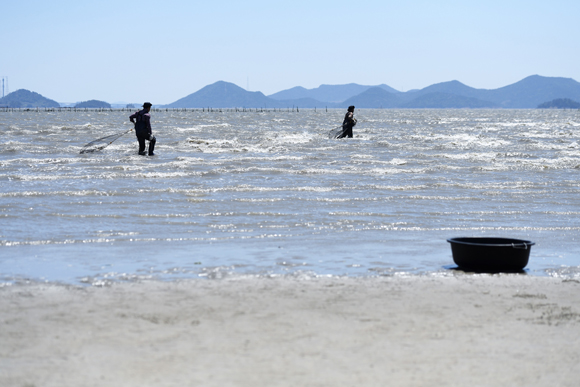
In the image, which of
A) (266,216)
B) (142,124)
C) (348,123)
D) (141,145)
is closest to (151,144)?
(141,145)

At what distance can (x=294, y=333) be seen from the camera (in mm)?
4984

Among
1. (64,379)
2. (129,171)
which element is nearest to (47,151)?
(129,171)

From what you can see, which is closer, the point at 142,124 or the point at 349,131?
the point at 142,124

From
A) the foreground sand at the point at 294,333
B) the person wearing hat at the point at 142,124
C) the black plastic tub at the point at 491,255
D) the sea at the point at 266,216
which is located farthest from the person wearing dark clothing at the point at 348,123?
the foreground sand at the point at 294,333

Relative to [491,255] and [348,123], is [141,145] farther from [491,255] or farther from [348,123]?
[491,255]

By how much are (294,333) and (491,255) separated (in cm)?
324

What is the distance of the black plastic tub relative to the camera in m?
7.28

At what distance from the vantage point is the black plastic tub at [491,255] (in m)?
7.28

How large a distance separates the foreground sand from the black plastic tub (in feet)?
1.66

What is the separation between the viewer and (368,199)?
13.3m

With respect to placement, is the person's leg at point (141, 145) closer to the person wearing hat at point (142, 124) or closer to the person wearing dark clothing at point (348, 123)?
the person wearing hat at point (142, 124)

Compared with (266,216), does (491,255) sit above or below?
above

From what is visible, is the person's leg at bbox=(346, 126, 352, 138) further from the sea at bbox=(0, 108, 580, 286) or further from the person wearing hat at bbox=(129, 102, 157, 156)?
the person wearing hat at bbox=(129, 102, 157, 156)

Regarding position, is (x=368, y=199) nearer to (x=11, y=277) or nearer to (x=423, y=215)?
(x=423, y=215)
